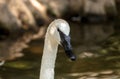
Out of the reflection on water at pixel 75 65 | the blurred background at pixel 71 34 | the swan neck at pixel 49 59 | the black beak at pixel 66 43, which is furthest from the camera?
the blurred background at pixel 71 34

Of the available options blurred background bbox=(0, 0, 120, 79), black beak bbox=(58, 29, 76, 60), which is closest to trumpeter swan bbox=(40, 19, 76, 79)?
black beak bbox=(58, 29, 76, 60)

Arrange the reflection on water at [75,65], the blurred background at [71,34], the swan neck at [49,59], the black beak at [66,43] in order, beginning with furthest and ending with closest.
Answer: the blurred background at [71,34] < the reflection on water at [75,65] < the swan neck at [49,59] < the black beak at [66,43]

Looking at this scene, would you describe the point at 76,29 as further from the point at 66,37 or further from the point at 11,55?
the point at 66,37

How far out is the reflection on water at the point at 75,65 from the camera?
8852mm

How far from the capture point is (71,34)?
12.4 meters

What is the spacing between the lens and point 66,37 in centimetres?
517

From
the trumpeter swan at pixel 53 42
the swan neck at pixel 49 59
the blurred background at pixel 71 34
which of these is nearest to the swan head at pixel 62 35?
the trumpeter swan at pixel 53 42

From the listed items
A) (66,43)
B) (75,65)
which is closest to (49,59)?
(66,43)

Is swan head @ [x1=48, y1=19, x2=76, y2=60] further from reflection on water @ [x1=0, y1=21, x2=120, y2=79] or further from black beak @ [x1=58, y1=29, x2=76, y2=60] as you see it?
reflection on water @ [x1=0, y1=21, x2=120, y2=79]

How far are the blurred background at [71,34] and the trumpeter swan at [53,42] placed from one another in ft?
9.82

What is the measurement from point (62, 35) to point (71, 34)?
7.21 metres

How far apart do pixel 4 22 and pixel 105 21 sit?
3.10 m

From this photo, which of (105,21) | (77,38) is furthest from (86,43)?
(105,21)

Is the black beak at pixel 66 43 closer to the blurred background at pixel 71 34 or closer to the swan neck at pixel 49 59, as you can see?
the swan neck at pixel 49 59
